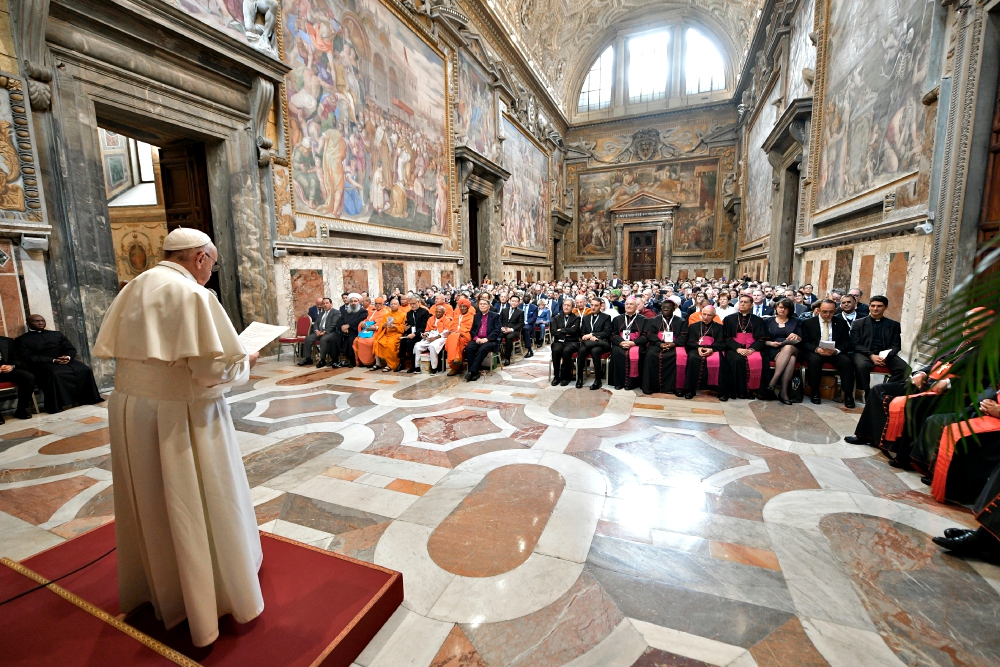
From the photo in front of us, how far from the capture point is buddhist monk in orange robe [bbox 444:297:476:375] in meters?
7.49

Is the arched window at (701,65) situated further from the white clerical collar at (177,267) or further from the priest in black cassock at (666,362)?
the white clerical collar at (177,267)

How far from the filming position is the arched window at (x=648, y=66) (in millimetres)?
25688

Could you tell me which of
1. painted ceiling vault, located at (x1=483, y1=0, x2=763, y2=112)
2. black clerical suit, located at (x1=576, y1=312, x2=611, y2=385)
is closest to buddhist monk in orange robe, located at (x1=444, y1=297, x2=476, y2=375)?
black clerical suit, located at (x1=576, y1=312, x2=611, y2=385)

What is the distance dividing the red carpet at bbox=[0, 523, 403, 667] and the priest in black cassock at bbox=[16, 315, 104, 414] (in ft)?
13.7

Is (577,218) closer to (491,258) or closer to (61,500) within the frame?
(491,258)

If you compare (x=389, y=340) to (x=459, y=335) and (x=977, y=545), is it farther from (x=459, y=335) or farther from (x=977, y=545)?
(x=977, y=545)

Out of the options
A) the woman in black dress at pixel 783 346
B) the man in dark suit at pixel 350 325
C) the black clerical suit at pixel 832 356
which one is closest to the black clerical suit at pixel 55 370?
the man in dark suit at pixel 350 325

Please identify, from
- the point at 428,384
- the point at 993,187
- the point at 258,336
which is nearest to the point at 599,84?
the point at 993,187

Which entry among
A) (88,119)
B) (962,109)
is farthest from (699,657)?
(88,119)

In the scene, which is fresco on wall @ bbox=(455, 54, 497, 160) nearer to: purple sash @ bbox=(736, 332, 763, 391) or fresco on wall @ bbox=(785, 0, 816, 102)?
fresco on wall @ bbox=(785, 0, 816, 102)

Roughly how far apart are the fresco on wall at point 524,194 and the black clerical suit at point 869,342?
595 inches

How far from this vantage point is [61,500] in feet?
10.9

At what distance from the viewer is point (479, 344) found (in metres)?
7.40

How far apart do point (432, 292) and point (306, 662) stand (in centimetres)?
1049
